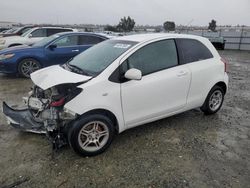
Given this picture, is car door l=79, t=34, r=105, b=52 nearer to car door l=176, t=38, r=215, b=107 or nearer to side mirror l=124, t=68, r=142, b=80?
car door l=176, t=38, r=215, b=107

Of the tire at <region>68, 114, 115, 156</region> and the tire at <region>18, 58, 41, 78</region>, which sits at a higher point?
the tire at <region>18, 58, 41, 78</region>

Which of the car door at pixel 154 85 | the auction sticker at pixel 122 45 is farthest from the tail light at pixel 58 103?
the auction sticker at pixel 122 45

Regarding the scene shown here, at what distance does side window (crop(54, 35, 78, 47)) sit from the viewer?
25.6ft

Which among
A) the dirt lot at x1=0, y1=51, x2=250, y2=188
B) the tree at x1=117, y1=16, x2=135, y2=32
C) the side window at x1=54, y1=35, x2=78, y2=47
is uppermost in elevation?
the tree at x1=117, y1=16, x2=135, y2=32

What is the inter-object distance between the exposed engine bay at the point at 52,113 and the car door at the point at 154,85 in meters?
0.76

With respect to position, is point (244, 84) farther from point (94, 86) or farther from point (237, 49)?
point (237, 49)

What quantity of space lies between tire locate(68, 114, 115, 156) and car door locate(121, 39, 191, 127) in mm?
337

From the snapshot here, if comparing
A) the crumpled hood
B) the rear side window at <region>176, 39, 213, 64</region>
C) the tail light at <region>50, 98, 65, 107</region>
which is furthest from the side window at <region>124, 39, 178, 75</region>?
the tail light at <region>50, 98, 65, 107</region>

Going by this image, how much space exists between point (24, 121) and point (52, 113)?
854mm

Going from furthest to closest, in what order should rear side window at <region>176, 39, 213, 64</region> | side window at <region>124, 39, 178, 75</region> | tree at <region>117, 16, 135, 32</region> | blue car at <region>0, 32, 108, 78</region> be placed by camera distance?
tree at <region>117, 16, 135, 32</region> < blue car at <region>0, 32, 108, 78</region> < rear side window at <region>176, 39, 213, 64</region> < side window at <region>124, 39, 178, 75</region>

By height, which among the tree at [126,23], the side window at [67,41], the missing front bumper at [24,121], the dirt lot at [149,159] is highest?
the tree at [126,23]

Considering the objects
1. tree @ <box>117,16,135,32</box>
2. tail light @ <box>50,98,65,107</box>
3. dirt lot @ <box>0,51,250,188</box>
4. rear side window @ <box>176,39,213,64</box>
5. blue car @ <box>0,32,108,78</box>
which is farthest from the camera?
tree @ <box>117,16,135,32</box>

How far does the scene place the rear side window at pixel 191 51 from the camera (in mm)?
3904

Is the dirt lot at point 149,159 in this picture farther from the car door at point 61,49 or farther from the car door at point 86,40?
the car door at point 86,40
